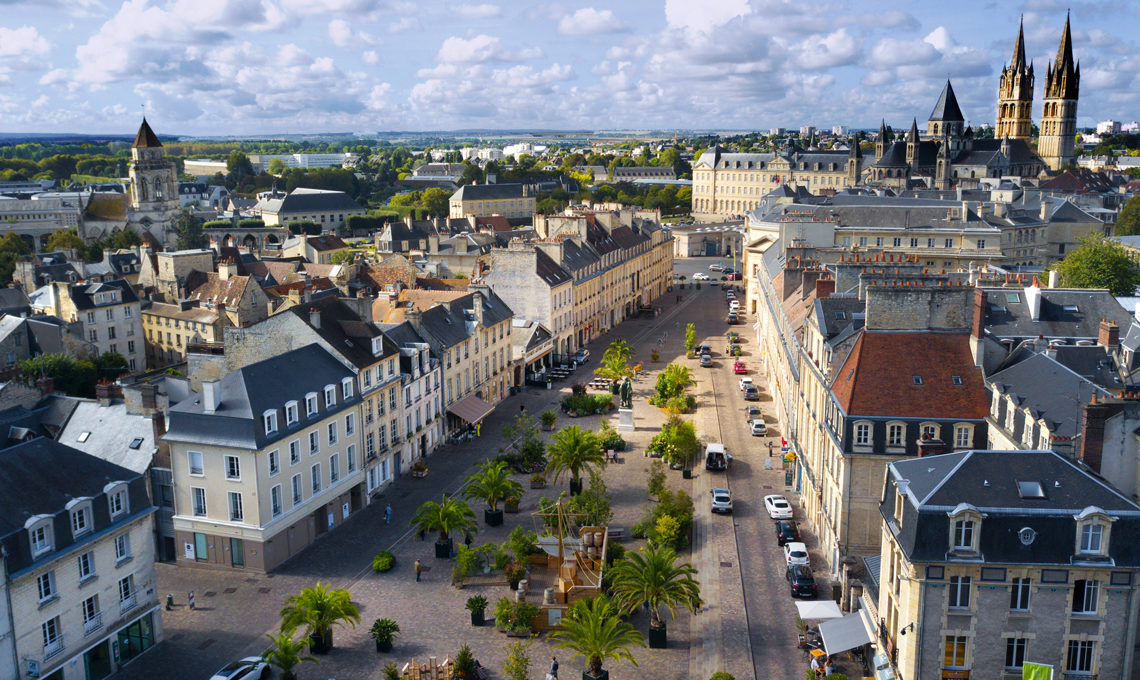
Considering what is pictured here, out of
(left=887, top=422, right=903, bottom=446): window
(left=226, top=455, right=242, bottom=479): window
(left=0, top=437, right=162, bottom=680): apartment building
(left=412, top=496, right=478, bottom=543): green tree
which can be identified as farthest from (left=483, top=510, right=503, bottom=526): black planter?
(left=887, top=422, right=903, bottom=446): window

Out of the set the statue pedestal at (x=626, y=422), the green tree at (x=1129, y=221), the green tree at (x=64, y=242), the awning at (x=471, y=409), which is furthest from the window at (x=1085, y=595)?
the green tree at (x=64, y=242)

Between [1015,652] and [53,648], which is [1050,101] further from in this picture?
[53,648]

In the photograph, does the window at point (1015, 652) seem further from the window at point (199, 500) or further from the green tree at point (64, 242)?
the green tree at point (64, 242)

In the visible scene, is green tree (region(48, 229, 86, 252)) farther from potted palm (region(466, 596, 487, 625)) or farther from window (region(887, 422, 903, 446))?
window (region(887, 422, 903, 446))

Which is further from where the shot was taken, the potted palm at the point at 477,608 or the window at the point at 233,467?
the window at the point at 233,467

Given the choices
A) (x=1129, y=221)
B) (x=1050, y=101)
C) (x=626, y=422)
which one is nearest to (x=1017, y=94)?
(x=1050, y=101)
